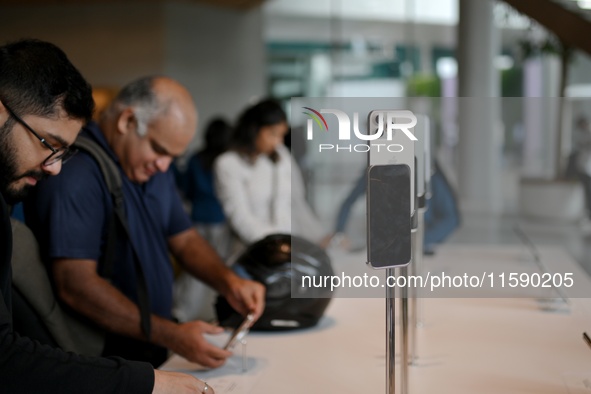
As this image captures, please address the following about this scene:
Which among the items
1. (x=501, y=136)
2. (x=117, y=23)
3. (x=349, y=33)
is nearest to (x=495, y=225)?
(x=501, y=136)

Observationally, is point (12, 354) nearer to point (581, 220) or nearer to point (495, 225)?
point (495, 225)

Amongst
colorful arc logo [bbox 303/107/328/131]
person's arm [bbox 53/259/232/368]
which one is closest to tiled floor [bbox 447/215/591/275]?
person's arm [bbox 53/259/232/368]

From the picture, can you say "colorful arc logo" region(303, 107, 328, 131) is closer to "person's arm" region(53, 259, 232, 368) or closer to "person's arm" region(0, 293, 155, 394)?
"person's arm" region(0, 293, 155, 394)

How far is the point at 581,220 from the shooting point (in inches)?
419

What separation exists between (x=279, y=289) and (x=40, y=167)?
1.11 meters

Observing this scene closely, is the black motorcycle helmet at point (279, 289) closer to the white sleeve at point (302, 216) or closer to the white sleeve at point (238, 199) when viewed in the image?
the white sleeve at point (238, 199)

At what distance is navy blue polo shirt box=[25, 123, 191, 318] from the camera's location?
2.29 meters

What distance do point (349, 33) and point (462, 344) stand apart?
11.7 metres

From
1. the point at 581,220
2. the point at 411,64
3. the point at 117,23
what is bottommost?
the point at 581,220

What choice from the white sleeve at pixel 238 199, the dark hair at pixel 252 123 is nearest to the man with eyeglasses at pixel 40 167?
the white sleeve at pixel 238 199

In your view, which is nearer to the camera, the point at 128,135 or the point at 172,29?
the point at 128,135

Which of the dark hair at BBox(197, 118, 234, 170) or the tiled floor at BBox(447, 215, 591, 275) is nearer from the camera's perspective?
the dark hair at BBox(197, 118, 234, 170)

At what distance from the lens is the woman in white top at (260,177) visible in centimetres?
427

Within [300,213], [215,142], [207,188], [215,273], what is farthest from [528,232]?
[215,273]
